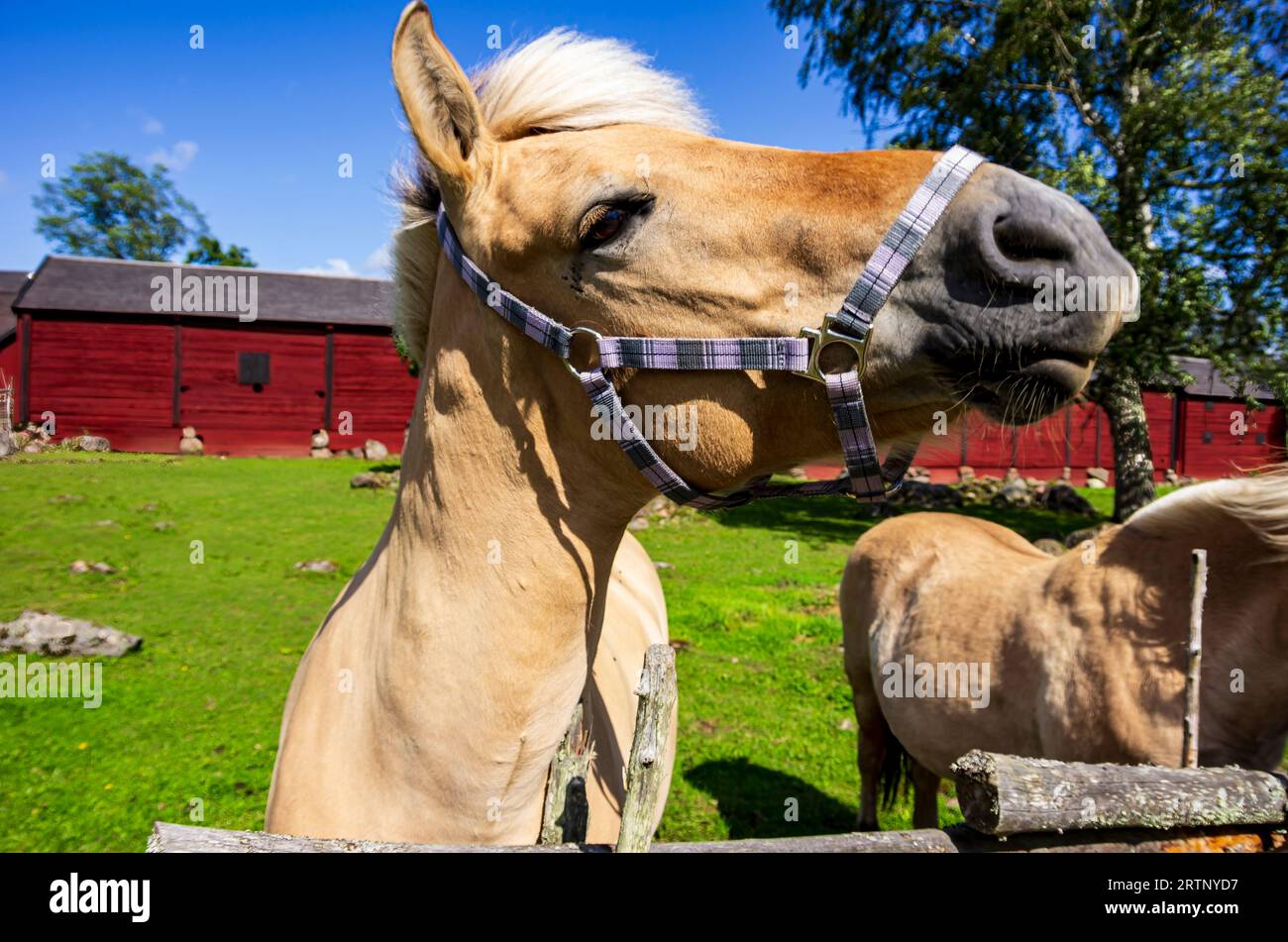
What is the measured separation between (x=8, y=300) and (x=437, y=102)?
32.9m

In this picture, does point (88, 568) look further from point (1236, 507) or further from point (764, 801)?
point (1236, 507)

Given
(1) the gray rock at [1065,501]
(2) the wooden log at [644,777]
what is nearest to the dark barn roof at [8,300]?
(2) the wooden log at [644,777]

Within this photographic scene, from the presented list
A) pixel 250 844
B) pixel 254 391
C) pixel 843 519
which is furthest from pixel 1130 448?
pixel 254 391

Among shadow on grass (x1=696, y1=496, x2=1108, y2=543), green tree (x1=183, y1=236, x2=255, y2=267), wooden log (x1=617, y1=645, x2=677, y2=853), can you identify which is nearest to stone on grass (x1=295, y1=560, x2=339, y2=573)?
shadow on grass (x1=696, y1=496, x2=1108, y2=543)

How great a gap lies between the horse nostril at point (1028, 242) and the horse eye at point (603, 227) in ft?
2.52

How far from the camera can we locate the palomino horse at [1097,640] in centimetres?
302

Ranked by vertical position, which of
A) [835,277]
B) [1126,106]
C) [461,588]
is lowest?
[461,588]

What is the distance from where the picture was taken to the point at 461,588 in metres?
1.79

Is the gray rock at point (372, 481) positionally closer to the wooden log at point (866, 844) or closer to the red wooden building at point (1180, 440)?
the wooden log at point (866, 844)

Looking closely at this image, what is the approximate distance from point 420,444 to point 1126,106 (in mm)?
17375

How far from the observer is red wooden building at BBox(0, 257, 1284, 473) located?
21.0 m

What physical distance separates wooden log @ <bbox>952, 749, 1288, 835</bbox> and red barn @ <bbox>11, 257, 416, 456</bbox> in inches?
862
